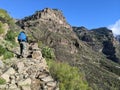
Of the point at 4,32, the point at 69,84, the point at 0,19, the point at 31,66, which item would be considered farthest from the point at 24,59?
the point at 69,84

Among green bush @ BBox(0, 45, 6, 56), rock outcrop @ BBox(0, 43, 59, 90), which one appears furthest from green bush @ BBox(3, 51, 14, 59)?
rock outcrop @ BBox(0, 43, 59, 90)

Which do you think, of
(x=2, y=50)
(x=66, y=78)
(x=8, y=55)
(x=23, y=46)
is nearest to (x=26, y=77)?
(x=8, y=55)

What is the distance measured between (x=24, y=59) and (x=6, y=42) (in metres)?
4.25

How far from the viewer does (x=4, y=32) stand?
2800cm

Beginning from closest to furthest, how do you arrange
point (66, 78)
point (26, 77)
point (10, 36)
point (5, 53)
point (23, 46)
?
1. point (26, 77)
2. point (5, 53)
3. point (23, 46)
4. point (10, 36)
5. point (66, 78)

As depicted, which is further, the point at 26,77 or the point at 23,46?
the point at 23,46

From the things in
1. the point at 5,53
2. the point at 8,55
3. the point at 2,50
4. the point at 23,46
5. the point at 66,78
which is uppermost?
the point at 23,46

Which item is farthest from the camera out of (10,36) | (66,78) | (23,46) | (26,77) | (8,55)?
(66,78)

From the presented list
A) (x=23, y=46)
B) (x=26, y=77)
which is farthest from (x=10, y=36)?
(x=26, y=77)

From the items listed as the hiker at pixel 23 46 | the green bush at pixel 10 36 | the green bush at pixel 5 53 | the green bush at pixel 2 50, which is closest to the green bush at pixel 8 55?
the green bush at pixel 5 53

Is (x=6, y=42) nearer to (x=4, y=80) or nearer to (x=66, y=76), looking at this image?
(x=4, y=80)

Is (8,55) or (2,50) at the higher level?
(2,50)

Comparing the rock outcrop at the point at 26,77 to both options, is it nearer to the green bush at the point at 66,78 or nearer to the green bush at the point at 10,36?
the green bush at the point at 10,36

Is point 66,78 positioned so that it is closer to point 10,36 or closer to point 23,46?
point 10,36
